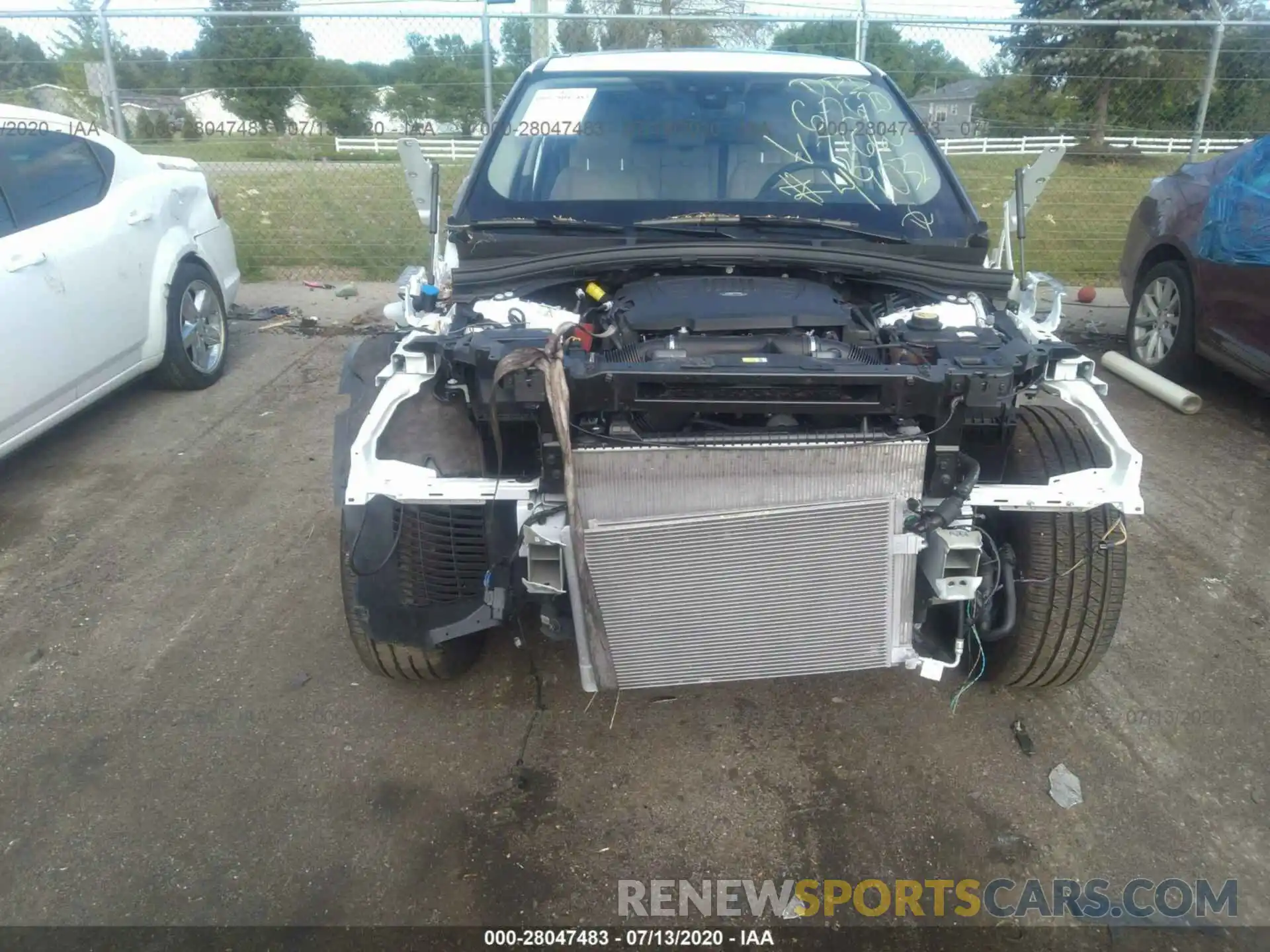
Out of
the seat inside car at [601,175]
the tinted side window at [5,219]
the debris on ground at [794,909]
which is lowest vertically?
the debris on ground at [794,909]

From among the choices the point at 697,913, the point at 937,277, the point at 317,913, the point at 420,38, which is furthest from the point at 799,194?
the point at 420,38

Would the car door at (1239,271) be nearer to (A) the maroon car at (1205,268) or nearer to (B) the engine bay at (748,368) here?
(A) the maroon car at (1205,268)

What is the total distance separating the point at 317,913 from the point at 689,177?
273cm

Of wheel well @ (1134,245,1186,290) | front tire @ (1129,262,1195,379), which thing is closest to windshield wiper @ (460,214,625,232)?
front tire @ (1129,262,1195,379)

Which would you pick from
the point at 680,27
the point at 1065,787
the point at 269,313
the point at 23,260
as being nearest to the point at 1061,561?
the point at 1065,787

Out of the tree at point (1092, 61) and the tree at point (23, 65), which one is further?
the tree at point (1092, 61)

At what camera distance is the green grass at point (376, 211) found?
844 centimetres

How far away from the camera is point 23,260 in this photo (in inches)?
162

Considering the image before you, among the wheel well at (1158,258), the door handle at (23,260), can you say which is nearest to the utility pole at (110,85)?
the door handle at (23,260)

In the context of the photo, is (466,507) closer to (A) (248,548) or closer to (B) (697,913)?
(B) (697,913)

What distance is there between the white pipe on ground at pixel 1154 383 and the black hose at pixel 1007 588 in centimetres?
352

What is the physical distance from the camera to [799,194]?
3441 millimetres

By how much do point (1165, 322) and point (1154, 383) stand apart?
0.48 m
